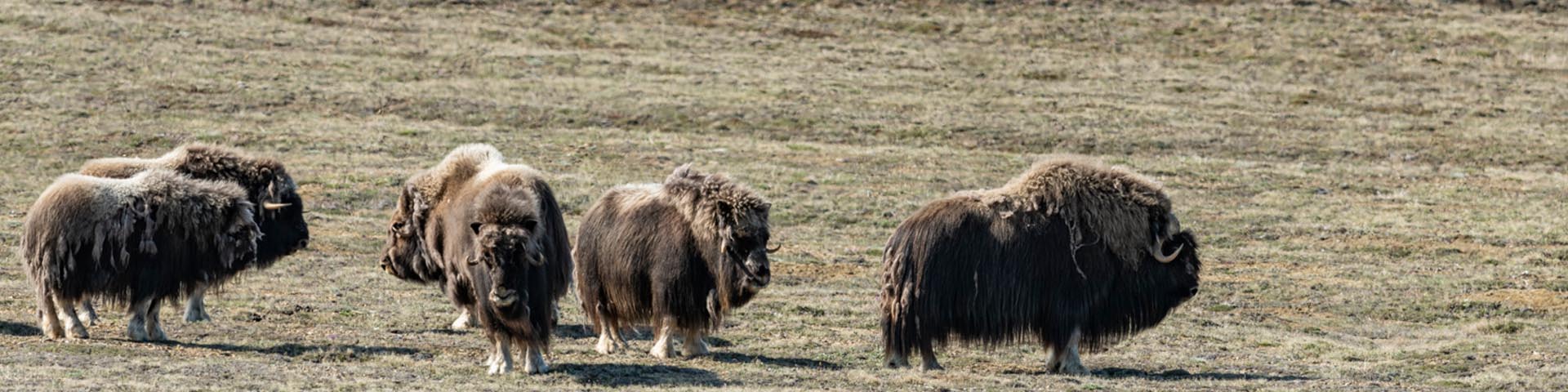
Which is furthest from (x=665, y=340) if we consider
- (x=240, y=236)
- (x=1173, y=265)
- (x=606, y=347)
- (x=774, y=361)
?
(x=1173, y=265)

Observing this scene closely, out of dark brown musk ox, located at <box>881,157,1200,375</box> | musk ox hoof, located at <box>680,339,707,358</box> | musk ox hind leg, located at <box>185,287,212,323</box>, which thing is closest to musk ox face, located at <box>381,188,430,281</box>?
musk ox hind leg, located at <box>185,287,212,323</box>

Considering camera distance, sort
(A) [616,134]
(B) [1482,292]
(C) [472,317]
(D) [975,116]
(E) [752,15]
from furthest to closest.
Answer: (E) [752,15] < (D) [975,116] < (A) [616,134] < (B) [1482,292] < (C) [472,317]

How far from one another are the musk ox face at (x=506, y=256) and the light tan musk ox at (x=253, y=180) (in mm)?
4077

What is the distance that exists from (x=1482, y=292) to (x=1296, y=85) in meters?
23.6

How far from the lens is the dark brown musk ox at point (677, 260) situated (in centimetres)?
1438

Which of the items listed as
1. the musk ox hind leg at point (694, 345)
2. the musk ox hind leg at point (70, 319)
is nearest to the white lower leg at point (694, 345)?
the musk ox hind leg at point (694, 345)

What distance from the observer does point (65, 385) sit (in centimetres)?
1198

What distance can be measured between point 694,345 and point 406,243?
2459 millimetres

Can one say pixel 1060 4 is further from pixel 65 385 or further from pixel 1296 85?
pixel 65 385

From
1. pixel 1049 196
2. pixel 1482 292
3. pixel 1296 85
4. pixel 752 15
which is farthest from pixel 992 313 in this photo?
pixel 752 15

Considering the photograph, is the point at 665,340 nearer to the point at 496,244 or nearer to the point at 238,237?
the point at 496,244

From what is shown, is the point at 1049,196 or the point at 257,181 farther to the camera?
the point at 257,181

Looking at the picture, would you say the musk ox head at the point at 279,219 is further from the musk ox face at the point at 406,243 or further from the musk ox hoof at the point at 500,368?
the musk ox hoof at the point at 500,368

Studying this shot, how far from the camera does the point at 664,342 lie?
14.7m
